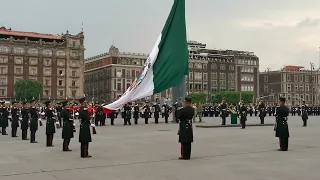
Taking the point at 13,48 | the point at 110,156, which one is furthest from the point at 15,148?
the point at 13,48

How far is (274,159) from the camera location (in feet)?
35.6

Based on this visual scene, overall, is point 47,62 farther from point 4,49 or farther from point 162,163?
point 162,163

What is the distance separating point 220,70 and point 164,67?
9634 centimetres

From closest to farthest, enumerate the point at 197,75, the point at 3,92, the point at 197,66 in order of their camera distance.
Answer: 1. the point at 3,92
2. the point at 197,66
3. the point at 197,75

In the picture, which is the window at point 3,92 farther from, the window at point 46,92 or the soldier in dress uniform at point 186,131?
the soldier in dress uniform at point 186,131

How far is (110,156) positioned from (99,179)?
347 cm

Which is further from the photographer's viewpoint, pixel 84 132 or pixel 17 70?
pixel 17 70

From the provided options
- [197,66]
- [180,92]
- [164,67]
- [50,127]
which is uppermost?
[197,66]

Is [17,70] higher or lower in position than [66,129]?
higher

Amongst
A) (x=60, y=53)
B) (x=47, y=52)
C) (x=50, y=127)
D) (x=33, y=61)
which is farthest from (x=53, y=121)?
(x=60, y=53)

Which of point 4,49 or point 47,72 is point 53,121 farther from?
point 47,72

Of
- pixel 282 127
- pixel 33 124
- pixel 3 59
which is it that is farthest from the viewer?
pixel 3 59

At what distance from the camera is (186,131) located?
11.0m

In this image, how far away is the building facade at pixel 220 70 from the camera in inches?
4545
